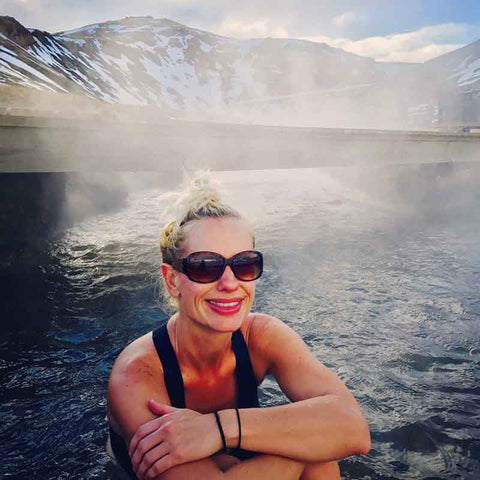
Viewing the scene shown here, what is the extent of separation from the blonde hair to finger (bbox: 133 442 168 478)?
35.0 inches

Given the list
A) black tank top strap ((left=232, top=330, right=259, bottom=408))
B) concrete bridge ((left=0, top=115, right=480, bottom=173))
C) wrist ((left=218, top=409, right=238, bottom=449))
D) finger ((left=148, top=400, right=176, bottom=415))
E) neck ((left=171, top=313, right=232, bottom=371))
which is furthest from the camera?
→ concrete bridge ((left=0, top=115, right=480, bottom=173))

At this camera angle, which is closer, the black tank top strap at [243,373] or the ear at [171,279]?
the ear at [171,279]

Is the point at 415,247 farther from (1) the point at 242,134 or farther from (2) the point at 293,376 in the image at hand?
(2) the point at 293,376

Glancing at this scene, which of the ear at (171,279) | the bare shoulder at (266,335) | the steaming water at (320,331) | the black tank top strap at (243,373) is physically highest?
the ear at (171,279)

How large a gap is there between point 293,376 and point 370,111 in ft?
197

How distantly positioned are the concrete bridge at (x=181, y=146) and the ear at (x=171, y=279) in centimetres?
569

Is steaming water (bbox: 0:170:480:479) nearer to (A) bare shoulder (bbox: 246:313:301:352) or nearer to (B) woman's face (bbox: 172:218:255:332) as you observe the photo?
(B) woman's face (bbox: 172:218:255:332)

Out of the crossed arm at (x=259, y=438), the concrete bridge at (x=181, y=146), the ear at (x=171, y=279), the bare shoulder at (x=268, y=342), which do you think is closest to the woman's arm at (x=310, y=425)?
the crossed arm at (x=259, y=438)

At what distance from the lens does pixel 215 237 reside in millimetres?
1976

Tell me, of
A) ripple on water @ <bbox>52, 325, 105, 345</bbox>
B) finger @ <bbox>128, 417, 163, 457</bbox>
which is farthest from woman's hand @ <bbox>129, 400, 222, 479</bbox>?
ripple on water @ <bbox>52, 325, 105, 345</bbox>

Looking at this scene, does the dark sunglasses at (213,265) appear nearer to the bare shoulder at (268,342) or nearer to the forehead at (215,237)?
the forehead at (215,237)

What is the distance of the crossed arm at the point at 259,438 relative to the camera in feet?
5.31

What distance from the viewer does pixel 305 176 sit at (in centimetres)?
2978

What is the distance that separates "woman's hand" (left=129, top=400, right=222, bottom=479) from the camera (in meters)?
1.59
